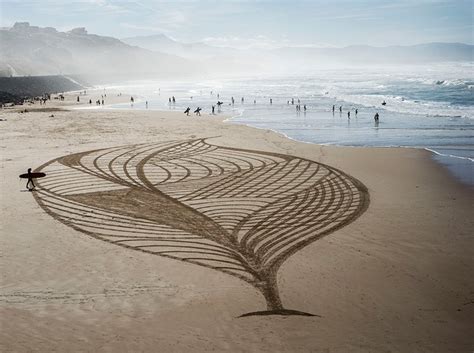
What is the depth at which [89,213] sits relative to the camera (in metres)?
16.7

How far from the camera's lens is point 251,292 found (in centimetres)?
1098

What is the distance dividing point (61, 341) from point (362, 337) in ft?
20.9

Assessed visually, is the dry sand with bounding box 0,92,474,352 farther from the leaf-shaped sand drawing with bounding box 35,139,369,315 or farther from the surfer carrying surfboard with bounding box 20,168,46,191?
the surfer carrying surfboard with bounding box 20,168,46,191

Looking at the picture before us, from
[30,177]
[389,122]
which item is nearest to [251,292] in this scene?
[30,177]

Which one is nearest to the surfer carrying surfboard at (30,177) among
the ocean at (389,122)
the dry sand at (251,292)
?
the dry sand at (251,292)

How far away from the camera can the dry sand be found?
9008mm

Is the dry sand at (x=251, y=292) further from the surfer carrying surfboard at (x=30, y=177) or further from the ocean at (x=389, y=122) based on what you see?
the ocean at (x=389, y=122)

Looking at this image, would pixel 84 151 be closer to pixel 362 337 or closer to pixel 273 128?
pixel 273 128

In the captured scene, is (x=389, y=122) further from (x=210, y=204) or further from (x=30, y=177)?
(x=30, y=177)

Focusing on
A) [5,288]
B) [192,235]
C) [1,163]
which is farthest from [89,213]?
[1,163]

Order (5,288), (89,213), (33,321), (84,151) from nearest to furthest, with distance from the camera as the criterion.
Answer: (33,321), (5,288), (89,213), (84,151)

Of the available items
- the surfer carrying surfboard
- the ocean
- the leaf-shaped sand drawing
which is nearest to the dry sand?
the leaf-shaped sand drawing

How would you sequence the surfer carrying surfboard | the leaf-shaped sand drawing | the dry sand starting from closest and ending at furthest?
the dry sand, the leaf-shaped sand drawing, the surfer carrying surfboard

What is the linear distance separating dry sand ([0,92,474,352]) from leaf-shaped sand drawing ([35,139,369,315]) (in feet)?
2.11
